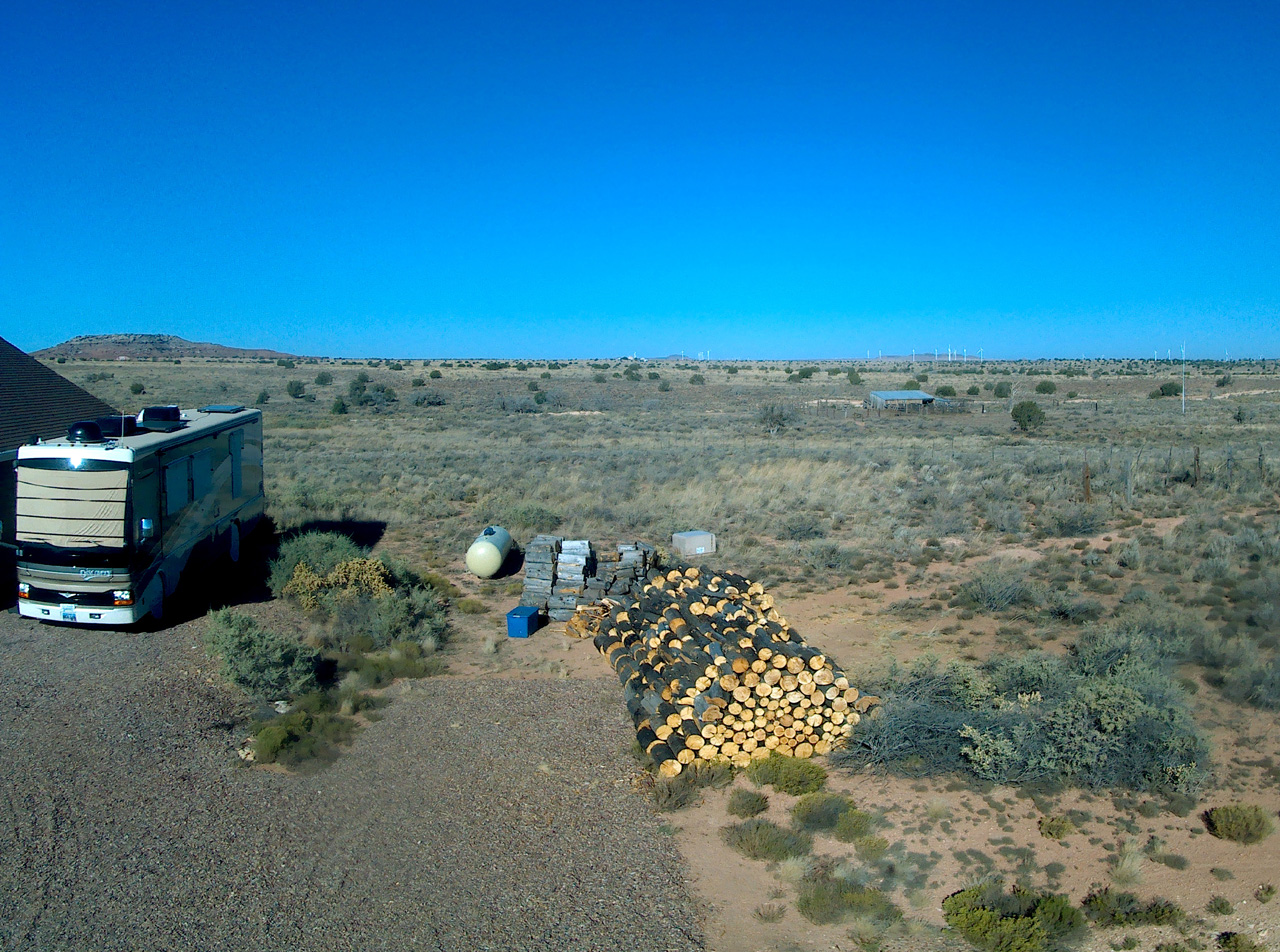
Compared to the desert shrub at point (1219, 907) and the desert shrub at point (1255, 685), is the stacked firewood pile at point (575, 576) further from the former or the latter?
the desert shrub at point (1219, 907)

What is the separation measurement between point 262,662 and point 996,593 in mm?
11252

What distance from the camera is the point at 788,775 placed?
316 inches

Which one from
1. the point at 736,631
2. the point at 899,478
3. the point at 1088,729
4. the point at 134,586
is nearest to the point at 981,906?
the point at 1088,729

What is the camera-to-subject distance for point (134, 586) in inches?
425

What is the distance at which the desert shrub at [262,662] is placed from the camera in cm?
947

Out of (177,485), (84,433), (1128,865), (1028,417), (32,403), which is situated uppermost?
(1028,417)

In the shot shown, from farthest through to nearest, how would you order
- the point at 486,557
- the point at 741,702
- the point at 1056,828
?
the point at 486,557 < the point at 741,702 < the point at 1056,828

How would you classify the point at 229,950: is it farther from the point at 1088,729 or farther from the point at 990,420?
the point at 990,420

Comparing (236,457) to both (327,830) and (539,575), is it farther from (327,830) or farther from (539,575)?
(327,830)

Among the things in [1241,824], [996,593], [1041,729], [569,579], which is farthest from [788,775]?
[996,593]

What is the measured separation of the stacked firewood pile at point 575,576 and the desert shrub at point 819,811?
573 cm

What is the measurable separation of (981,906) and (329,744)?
648 centimetres

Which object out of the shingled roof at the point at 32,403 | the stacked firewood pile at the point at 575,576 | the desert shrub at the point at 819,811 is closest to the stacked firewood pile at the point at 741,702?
the desert shrub at the point at 819,811

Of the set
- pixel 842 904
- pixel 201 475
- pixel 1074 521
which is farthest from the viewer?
pixel 1074 521
